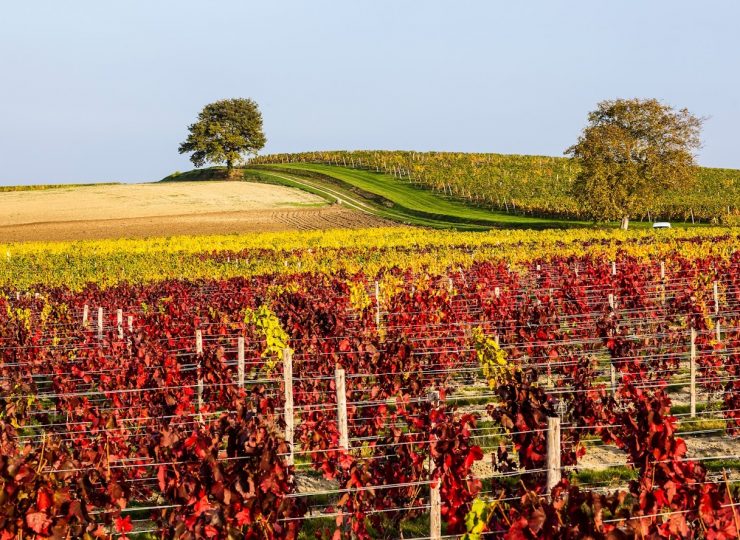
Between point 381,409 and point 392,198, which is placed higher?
point 392,198

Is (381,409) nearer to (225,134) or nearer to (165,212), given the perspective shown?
(165,212)

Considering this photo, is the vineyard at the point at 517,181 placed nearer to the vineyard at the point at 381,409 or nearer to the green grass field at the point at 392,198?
the green grass field at the point at 392,198

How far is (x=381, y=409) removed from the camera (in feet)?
32.0

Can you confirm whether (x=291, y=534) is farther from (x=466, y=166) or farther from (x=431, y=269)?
(x=466, y=166)

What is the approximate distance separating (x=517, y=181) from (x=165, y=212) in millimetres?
40703

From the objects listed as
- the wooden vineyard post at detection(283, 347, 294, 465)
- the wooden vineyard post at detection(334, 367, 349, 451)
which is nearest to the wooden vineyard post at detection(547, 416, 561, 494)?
the wooden vineyard post at detection(334, 367, 349, 451)

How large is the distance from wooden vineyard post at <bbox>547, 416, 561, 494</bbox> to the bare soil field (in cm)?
5253

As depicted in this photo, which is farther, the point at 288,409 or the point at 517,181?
the point at 517,181

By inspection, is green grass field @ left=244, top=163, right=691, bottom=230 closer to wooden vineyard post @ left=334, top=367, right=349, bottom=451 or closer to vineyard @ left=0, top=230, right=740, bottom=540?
vineyard @ left=0, top=230, right=740, bottom=540

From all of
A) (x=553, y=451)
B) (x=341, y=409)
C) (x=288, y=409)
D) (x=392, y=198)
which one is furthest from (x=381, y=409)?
(x=392, y=198)

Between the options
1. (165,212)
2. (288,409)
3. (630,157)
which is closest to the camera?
(288,409)

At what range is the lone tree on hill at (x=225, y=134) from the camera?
10075cm

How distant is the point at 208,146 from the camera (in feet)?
332

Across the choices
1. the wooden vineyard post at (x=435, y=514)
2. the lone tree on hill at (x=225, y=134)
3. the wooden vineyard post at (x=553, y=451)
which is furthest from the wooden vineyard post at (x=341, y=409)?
the lone tree on hill at (x=225, y=134)
